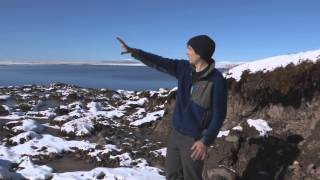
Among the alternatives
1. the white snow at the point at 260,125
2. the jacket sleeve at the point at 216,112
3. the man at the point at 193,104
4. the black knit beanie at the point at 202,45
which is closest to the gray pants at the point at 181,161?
the man at the point at 193,104

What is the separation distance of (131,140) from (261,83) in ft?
16.7

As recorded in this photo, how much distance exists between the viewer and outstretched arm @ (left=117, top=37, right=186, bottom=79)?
6258 millimetres

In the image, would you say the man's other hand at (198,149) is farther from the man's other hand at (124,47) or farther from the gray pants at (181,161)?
the man's other hand at (124,47)

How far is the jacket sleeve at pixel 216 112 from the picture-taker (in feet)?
18.9

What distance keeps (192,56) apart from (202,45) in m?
0.21

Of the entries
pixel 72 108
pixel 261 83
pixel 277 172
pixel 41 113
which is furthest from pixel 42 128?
pixel 277 172

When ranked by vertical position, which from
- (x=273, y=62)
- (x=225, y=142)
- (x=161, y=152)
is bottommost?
(x=161, y=152)

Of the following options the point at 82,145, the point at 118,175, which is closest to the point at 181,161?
the point at 118,175

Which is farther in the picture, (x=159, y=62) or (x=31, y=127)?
(x=31, y=127)

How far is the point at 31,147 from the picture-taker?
14383 mm

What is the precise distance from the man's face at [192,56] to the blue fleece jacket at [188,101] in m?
0.24

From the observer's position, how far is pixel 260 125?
42.5 feet

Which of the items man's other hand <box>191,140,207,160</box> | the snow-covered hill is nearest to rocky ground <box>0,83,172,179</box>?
the snow-covered hill

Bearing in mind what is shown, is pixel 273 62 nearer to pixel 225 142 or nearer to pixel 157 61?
pixel 225 142
